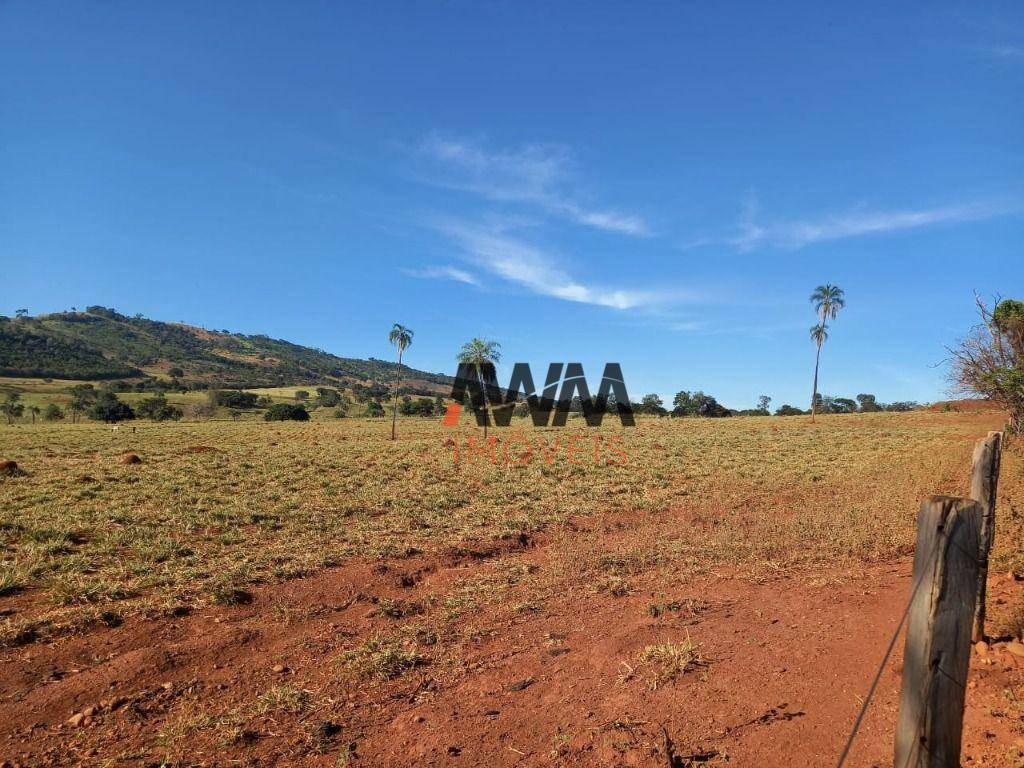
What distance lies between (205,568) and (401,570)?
3122 millimetres

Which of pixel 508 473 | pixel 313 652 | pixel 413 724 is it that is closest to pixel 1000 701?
pixel 413 724

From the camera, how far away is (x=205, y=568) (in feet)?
27.5

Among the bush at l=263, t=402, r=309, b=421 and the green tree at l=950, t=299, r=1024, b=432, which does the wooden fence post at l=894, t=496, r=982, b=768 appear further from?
the bush at l=263, t=402, r=309, b=421

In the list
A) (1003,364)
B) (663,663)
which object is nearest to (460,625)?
(663,663)

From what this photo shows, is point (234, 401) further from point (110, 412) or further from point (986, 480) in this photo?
point (986, 480)

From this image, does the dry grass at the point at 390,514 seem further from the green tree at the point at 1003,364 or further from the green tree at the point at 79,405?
the green tree at the point at 79,405

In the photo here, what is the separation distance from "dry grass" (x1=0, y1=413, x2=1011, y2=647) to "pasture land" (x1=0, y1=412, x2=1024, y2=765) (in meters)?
0.08

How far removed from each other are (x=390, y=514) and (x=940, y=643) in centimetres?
1155

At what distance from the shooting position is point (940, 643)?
252 centimetres

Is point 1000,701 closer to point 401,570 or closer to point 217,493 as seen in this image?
point 401,570

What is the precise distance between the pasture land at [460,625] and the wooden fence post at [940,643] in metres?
1.65

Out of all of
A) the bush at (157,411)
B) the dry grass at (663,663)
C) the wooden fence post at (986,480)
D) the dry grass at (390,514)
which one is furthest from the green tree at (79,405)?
the wooden fence post at (986,480)

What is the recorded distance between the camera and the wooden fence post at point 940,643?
2.49 meters

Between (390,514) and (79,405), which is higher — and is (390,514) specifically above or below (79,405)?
above
